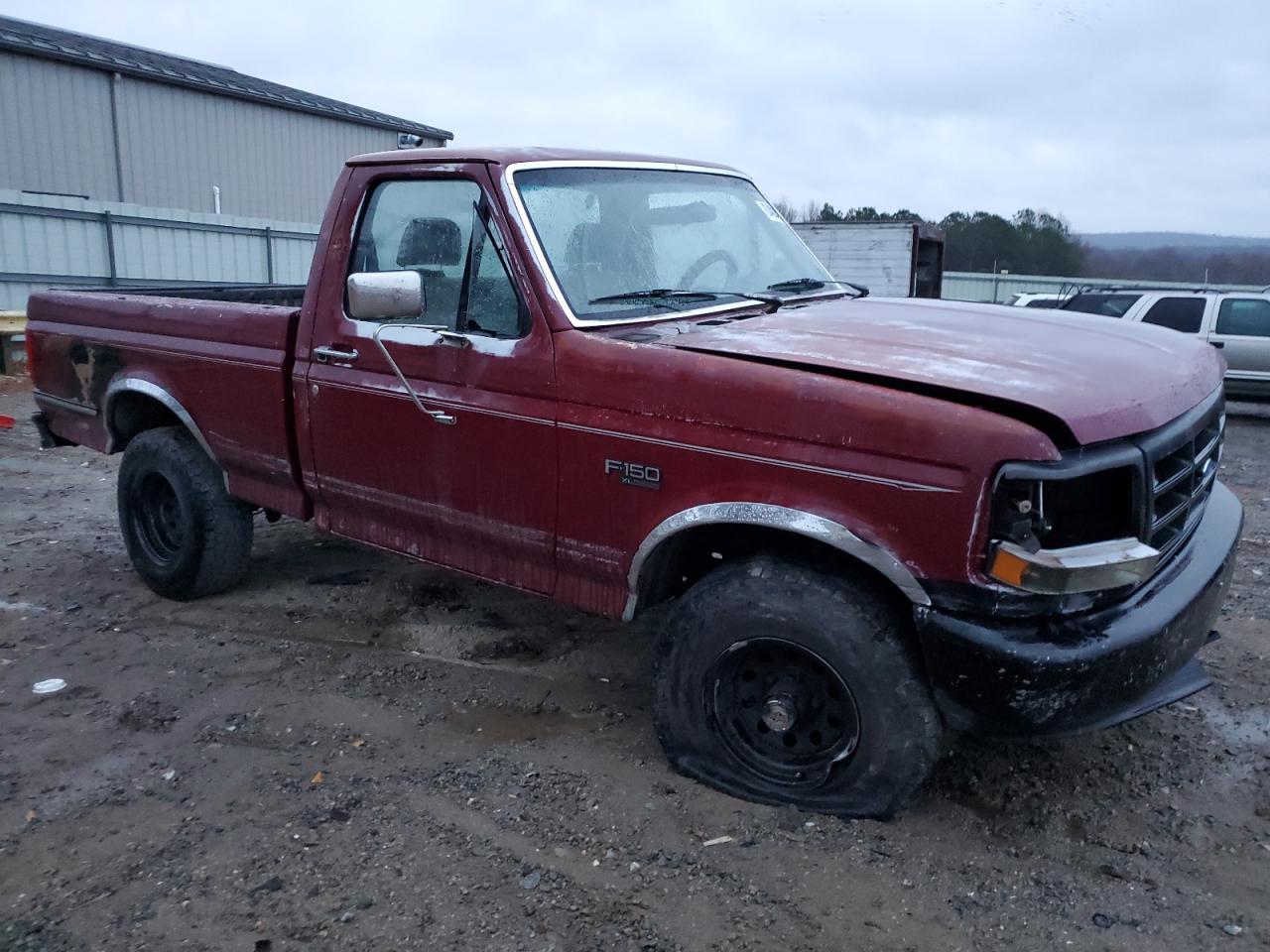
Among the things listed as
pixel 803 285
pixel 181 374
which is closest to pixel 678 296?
pixel 803 285

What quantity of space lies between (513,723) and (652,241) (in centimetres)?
196

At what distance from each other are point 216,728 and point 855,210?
33.7 meters

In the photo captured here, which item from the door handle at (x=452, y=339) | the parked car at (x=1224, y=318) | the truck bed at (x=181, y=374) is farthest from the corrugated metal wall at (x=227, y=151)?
the door handle at (x=452, y=339)

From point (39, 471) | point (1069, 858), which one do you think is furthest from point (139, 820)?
point (39, 471)

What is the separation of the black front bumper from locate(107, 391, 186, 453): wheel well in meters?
4.05

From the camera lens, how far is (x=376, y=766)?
3.62 m

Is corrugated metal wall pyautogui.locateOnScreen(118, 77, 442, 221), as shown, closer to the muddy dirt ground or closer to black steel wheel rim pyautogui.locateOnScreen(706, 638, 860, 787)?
the muddy dirt ground

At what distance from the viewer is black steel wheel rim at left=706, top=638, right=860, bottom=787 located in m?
3.13

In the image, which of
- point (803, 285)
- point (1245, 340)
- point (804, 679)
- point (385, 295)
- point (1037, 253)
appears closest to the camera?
point (804, 679)

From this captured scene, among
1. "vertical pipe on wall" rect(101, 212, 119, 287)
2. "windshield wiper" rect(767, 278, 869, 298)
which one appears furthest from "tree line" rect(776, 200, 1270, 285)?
"windshield wiper" rect(767, 278, 869, 298)

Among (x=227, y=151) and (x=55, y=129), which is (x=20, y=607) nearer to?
(x=55, y=129)

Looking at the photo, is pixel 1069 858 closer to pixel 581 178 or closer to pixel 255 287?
pixel 581 178

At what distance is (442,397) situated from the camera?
3.77 metres

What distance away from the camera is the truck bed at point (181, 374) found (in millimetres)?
4449
